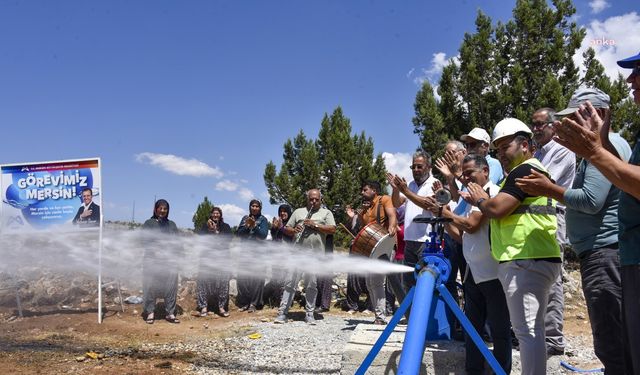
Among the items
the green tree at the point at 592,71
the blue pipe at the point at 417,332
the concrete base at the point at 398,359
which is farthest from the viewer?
the green tree at the point at 592,71

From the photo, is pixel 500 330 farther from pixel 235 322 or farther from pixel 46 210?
pixel 46 210

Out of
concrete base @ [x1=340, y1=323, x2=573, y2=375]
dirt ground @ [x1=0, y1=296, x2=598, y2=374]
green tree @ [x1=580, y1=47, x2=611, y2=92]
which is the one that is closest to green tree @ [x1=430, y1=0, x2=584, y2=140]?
green tree @ [x1=580, y1=47, x2=611, y2=92]

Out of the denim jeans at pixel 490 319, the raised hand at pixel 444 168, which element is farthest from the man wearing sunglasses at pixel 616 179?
the raised hand at pixel 444 168

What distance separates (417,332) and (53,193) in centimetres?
911

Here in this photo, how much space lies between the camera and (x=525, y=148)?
3768mm

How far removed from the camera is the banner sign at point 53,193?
9.27 m

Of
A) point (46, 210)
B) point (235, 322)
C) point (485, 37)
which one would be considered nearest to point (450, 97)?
point (485, 37)

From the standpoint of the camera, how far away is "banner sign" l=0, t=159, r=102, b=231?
365 inches

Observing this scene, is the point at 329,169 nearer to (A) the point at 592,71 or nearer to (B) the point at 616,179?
(A) the point at 592,71

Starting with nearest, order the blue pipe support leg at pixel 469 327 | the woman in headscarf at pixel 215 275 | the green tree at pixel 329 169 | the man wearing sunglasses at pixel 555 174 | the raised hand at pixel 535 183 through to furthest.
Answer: the blue pipe support leg at pixel 469 327, the raised hand at pixel 535 183, the man wearing sunglasses at pixel 555 174, the woman in headscarf at pixel 215 275, the green tree at pixel 329 169

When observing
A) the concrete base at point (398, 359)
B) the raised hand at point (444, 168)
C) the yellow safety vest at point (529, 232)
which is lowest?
the concrete base at point (398, 359)

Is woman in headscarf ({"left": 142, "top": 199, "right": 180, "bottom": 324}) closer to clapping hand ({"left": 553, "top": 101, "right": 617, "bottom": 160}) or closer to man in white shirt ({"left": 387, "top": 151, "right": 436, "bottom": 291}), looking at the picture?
man in white shirt ({"left": 387, "top": 151, "right": 436, "bottom": 291})

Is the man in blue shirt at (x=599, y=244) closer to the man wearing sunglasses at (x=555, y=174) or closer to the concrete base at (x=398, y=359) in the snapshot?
the concrete base at (x=398, y=359)

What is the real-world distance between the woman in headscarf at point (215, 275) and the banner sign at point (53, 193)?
214 centimetres
